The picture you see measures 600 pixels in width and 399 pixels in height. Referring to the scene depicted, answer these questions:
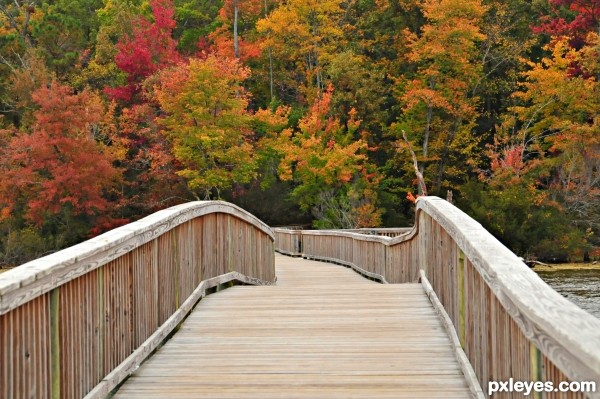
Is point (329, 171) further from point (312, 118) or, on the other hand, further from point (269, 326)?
point (269, 326)

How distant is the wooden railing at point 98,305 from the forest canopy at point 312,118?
23.0 m

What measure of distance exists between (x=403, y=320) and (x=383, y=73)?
32.2m

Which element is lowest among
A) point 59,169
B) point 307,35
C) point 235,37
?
point 59,169

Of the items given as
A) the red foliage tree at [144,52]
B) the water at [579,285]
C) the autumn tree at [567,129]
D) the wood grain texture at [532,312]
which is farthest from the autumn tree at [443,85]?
the wood grain texture at [532,312]

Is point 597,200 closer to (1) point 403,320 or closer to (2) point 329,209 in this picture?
(2) point 329,209

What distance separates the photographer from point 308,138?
3422 centimetres

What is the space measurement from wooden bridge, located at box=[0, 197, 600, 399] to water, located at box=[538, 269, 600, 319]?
1072 centimetres

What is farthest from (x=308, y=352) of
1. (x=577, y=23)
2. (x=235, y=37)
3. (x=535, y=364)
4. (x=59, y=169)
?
(x=235, y=37)

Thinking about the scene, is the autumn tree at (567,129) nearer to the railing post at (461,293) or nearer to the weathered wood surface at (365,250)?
the weathered wood surface at (365,250)

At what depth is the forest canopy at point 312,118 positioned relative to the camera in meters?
30.9

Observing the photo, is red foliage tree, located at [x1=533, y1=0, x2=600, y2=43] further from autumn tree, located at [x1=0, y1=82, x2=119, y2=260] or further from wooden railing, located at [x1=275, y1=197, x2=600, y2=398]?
wooden railing, located at [x1=275, y1=197, x2=600, y2=398]

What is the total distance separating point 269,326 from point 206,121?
24.9 meters

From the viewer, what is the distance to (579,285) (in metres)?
21.2

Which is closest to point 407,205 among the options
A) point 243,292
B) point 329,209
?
point 329,209
